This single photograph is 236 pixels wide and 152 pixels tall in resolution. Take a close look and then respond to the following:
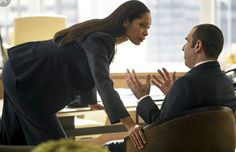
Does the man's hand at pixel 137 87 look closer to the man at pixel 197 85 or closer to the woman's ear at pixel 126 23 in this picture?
the man at pixel 197 85

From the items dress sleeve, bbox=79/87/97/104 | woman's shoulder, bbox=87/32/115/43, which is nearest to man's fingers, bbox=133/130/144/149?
woman's shoulder, bbox=87/32/115/43

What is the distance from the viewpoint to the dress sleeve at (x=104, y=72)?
1.87 meters

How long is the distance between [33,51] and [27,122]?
0.33m

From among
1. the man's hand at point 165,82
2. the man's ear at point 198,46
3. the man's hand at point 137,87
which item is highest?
the man's ear at point 198,46

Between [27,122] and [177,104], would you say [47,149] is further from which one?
[27,122]

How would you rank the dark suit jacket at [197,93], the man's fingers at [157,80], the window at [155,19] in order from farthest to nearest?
the window at [155,19] → the man's fingers at [157,80] → the dark suit jacket at [197,93]

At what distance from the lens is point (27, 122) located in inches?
78.2

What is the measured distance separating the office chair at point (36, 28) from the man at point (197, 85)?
6.48 feet

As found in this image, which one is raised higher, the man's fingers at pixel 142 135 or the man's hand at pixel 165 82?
the man's hand at pixel 165 82

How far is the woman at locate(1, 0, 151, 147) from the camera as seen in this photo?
1.97 metres

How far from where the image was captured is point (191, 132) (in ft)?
5.47

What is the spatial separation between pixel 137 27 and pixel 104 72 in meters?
0.32

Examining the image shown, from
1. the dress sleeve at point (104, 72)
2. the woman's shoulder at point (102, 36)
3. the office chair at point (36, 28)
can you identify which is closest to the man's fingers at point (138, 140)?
the dress sleeve at point (104, 72)

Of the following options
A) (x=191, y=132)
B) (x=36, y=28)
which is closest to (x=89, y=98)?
(x=191, y=132)
